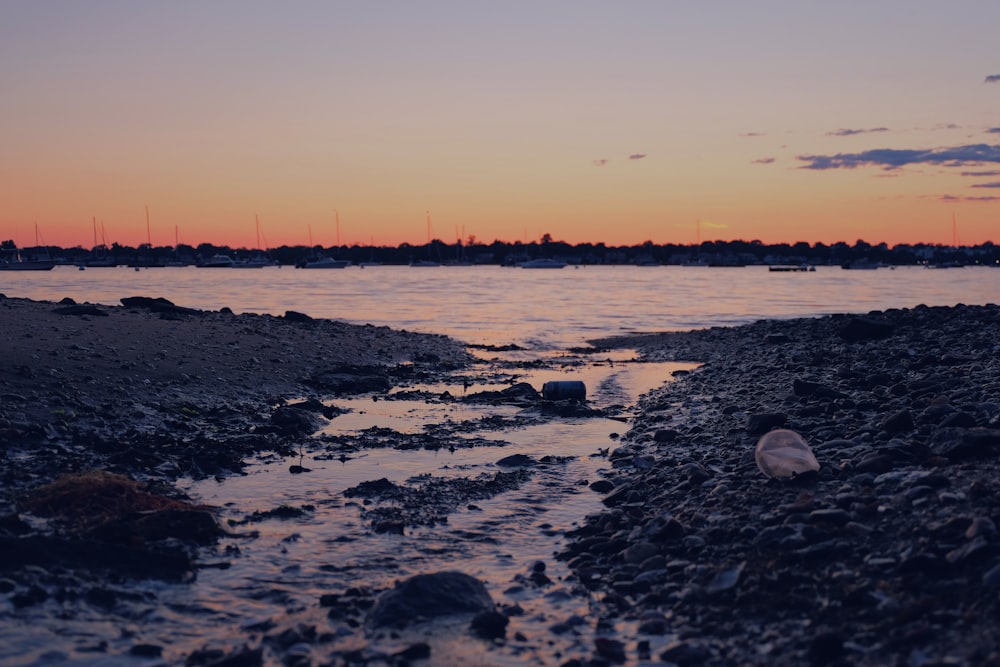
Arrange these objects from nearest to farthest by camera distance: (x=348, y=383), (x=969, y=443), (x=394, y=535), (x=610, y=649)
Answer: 1. (x=610, y=649)
2. (x=969, y=443)
3. (x=394, y=535)
4. (x=348, y=383)

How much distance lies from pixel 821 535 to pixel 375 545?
4.16 metres

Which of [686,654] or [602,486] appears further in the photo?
[602,486]

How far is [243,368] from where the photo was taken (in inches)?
747

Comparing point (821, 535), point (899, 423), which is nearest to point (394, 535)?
point (821, 535)

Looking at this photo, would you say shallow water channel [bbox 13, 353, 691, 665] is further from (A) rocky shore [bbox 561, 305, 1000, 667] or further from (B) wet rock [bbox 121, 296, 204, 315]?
(B) wet rock [bbox 121, 296, 204, 315]

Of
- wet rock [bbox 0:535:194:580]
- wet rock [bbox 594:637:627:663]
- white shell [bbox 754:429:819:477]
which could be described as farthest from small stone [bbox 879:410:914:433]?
wet rock [bbox 0:535:194:580]

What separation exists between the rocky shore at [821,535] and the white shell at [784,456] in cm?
11

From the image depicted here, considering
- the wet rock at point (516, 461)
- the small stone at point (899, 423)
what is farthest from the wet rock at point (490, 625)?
the small stone at point (899, 423)

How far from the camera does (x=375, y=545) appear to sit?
8.35m

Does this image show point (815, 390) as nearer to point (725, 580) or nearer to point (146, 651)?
point (725, 580)

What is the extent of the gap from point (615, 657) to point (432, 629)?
4.65ft

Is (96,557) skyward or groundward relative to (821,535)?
groundward

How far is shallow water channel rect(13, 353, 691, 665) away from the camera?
6199 millimetres

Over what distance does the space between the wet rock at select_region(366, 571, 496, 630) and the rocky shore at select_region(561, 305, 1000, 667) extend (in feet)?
3.45
